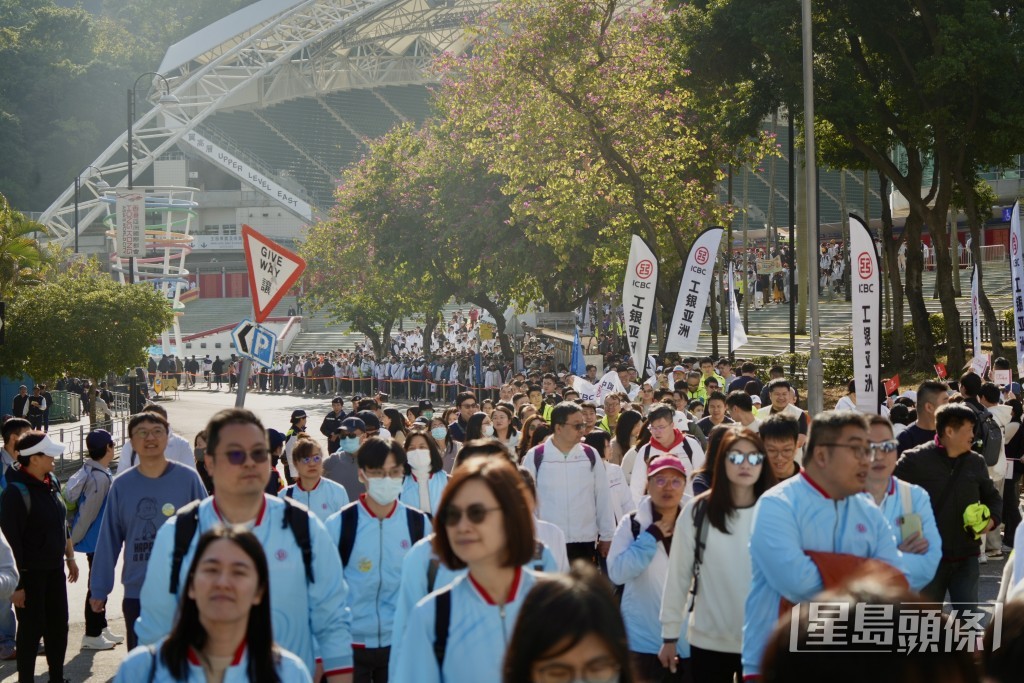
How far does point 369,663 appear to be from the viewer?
640 centimetres

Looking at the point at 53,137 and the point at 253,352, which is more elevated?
the point at 53,137

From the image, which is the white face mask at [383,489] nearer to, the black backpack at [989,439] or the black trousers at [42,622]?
the black trousers at [42,622]

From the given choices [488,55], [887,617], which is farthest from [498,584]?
[488,55]

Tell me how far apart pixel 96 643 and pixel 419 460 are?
10.1 ft

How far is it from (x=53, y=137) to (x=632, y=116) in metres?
77.5

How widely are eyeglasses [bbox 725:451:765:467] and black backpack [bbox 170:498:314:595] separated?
175 cm

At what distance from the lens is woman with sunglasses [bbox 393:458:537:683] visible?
399cm

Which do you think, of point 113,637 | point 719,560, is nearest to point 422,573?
point 719,560

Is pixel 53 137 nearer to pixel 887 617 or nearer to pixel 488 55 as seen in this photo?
pixel 488 55

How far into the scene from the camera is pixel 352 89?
10462 cm

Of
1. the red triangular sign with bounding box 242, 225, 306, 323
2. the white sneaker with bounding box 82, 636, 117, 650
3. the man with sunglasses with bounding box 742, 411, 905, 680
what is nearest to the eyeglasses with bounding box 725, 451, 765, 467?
the man with sunglasses with bounding box 742, 411, 905, 680

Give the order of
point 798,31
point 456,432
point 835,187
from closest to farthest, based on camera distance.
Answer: point 456,432, point 798,31, point 835,187

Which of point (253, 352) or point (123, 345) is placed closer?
point (253, 352)

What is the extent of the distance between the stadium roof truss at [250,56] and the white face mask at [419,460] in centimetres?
7680
